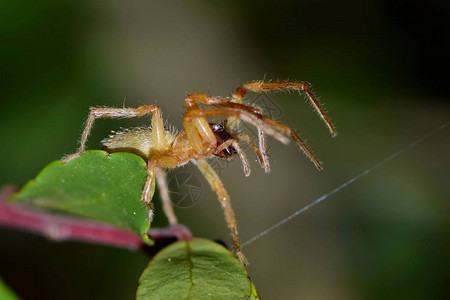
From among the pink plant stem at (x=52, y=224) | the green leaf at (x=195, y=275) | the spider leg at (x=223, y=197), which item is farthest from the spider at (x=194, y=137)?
the pink plant stem at (x=52, y=224)

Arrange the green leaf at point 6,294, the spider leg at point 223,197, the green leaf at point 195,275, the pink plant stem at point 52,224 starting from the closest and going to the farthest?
the green leaf at point 6,294 < the pink plant stem at point 52,224 < the green leaf at point 195,275 < the spider leg at point 223,197

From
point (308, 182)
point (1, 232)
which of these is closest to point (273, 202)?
point (308, 182)

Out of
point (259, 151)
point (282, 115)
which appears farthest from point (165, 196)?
point (282, 115)

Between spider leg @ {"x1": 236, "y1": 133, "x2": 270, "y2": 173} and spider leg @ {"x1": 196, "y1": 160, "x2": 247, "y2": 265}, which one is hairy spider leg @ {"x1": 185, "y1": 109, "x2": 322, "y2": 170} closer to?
spider leg @ {"x1": 236, "y1": 133, "x2": 270, "y2": 173}

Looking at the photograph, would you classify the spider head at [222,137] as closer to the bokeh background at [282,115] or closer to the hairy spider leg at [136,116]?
the hairy spider leg at [136,116]

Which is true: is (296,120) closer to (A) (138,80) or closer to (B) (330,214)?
(B) (330,214)

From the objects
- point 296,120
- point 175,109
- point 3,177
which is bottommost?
point 3,177

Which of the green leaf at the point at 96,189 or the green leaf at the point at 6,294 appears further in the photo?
the green leaf at the point at 96,189
